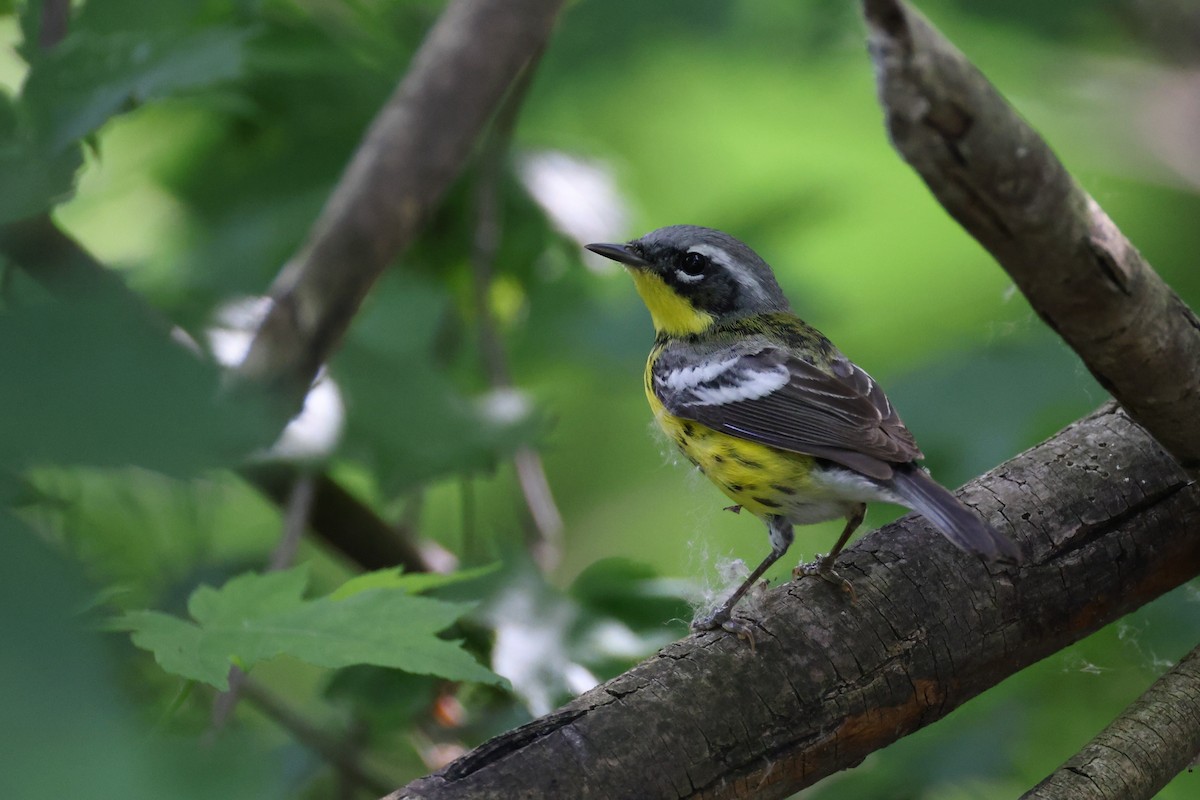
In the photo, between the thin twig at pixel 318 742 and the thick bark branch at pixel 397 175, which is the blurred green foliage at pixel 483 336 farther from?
the thick bark branch at pixel 397 175

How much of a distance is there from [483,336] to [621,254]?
0.59 meters

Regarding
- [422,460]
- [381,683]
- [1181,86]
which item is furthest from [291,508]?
[1181,86]

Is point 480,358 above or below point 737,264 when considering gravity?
below

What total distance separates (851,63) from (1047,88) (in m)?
0.95

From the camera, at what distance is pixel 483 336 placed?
3.55 metres

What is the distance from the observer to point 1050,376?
3.28 metres

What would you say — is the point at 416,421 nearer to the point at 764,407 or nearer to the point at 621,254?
the point at 621,254

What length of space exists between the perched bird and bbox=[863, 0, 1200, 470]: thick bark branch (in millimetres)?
507

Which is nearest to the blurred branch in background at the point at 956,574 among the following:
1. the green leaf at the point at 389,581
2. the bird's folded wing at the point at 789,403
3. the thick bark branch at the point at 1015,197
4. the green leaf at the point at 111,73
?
the thick bark branch at the point at 1015,197

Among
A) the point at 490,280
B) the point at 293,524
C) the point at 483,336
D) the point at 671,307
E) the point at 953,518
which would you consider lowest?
the point at 293,524

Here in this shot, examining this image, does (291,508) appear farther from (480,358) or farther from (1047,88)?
(1047,88)

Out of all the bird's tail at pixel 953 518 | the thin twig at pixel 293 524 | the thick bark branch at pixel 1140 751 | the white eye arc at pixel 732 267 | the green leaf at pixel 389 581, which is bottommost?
the thin twig at pixel 293 524

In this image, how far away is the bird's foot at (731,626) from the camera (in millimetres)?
1932

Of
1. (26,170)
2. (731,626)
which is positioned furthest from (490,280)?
(26,170)
